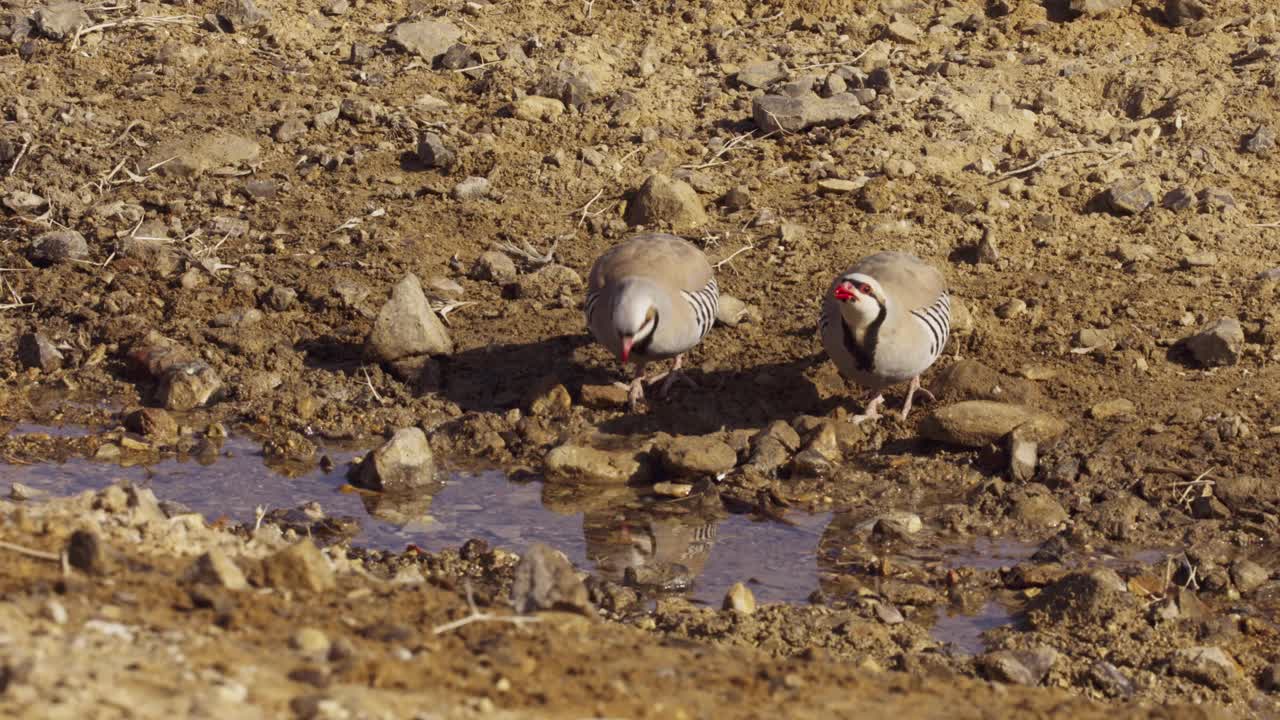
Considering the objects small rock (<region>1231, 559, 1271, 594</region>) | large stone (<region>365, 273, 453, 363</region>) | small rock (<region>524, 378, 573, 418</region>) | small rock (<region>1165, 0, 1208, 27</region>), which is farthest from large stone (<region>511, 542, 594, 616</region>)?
small rock (<region>1165, 0, 1208, 27</region>)

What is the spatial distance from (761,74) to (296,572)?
266 inches

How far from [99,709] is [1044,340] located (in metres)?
5.86

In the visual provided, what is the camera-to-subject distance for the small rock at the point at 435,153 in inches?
394

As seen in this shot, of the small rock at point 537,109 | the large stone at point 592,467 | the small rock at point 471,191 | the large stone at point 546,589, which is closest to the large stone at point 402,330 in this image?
the large stone at point 592,467

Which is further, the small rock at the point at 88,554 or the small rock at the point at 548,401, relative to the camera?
the small rock at the point at 548,401

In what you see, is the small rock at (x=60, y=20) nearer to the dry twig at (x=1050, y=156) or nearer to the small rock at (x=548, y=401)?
the small rock at (x=548, y=401)

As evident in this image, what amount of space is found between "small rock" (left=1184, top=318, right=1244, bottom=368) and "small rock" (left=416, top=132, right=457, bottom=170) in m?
4.50

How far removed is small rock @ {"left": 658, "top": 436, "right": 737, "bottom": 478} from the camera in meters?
7.38

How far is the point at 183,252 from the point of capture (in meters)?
9.34

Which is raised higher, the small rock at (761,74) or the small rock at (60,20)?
the small rock at (761,74)

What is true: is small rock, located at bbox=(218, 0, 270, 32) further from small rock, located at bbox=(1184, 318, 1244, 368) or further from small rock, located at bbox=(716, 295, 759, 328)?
small rock, located at bbox=(1184, 318, 1244, 368)

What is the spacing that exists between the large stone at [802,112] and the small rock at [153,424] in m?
4.24

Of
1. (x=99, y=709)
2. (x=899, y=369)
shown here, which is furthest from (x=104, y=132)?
(x=99, y=709)

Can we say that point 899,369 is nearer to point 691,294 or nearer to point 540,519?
point 691,294
